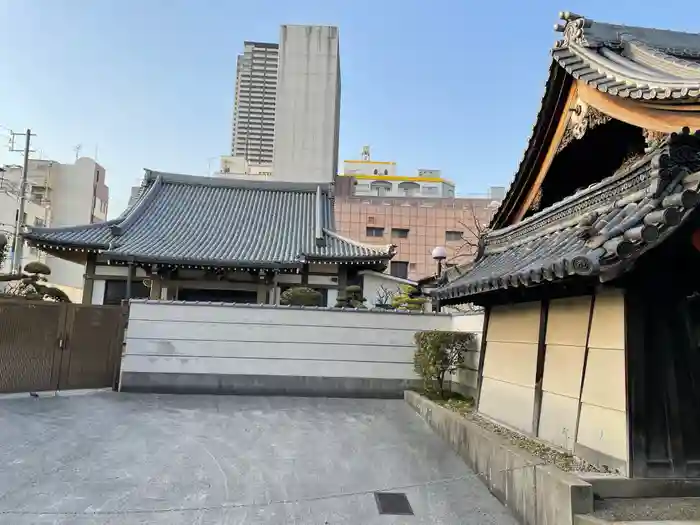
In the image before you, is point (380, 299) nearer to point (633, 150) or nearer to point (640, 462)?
point (633, 150)

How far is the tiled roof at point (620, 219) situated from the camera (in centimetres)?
296

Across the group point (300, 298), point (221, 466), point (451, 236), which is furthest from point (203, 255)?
point (451, 236)

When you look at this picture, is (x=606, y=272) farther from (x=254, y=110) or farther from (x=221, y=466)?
(x=254, y=110)

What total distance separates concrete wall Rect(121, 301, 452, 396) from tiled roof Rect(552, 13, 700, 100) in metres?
6.04

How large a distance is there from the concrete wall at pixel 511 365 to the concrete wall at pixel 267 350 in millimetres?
3838

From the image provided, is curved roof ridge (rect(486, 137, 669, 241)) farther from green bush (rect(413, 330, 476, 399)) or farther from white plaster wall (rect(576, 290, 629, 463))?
green bush (rect(413, 330, 476, 399))

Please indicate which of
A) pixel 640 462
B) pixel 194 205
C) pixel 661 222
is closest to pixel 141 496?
pixel 640 462

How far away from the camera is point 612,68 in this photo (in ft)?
17.0

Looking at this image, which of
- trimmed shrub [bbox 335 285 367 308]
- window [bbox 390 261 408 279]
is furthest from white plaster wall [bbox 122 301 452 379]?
window [bbox 390 261 408 279]

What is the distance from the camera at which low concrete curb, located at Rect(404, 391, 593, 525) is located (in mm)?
3467

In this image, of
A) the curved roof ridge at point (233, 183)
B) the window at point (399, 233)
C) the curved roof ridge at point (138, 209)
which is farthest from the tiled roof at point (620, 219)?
the window at point (399, 233)

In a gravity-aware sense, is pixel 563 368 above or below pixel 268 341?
above

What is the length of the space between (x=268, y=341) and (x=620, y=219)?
7779 mm

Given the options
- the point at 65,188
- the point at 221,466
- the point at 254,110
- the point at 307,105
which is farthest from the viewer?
the point at 254,110
